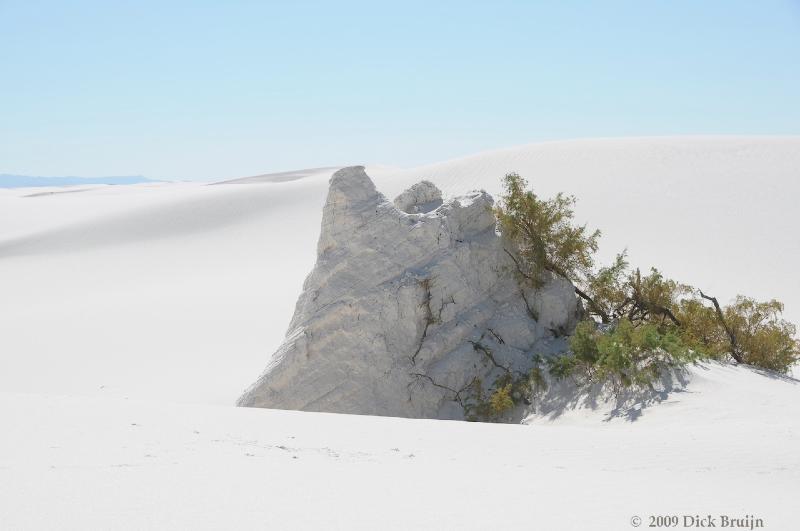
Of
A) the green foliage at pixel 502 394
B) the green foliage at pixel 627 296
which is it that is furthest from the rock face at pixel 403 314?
the green foliage at pixel 627 296

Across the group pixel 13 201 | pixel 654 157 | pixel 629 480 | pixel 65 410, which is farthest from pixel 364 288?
pixel 13 201

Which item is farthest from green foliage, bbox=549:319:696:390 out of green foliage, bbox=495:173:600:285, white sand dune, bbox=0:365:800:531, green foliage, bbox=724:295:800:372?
green foliage, bbox=724:295:800:372

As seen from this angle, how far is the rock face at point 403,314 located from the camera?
9568 millimetres

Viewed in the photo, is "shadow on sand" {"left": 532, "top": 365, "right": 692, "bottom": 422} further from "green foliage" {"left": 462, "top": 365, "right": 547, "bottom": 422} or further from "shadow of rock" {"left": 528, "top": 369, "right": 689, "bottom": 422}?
"green foliage" {"left": 462, "top": 365, "right": 547, "bottom": 422}

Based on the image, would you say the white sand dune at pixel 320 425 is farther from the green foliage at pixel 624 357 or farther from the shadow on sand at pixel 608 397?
the green foliage at pixel 624 357

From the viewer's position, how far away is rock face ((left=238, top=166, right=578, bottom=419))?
9.57 metres

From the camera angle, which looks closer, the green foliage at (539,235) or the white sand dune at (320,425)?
the white sand dune at (320,425)

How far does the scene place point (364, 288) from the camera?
998cm

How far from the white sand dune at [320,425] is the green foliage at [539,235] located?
299cm

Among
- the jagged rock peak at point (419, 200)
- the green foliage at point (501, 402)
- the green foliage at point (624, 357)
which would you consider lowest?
the green foliage at point (501, 402)

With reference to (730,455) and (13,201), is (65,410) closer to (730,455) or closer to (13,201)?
(730,455)

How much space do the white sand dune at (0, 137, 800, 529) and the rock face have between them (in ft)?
6.30

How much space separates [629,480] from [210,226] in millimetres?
35748

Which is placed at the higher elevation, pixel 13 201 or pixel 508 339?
pixel 13 201
